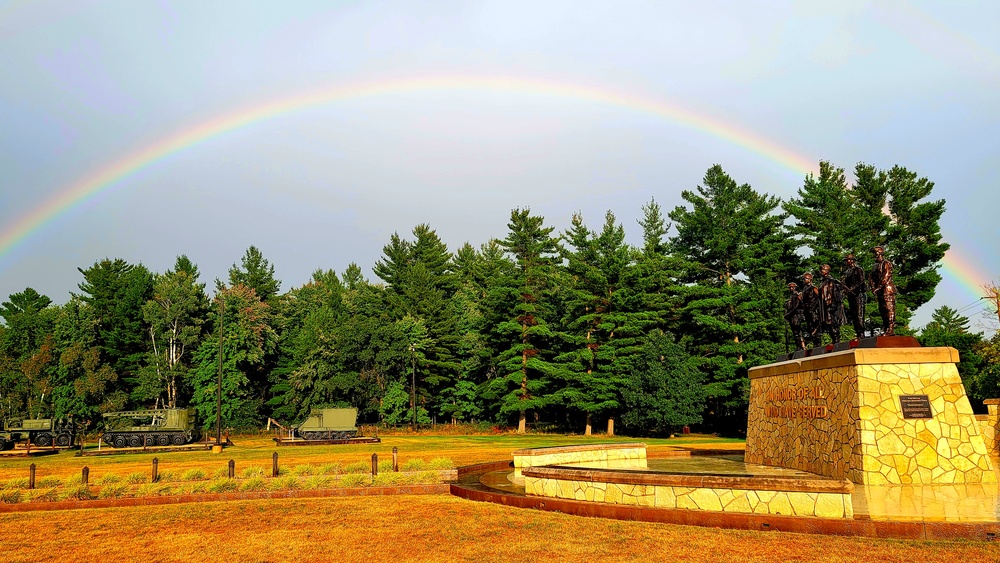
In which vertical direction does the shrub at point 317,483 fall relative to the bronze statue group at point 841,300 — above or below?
below

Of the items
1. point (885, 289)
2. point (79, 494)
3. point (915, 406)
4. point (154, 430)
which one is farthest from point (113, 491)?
point (154, 430)

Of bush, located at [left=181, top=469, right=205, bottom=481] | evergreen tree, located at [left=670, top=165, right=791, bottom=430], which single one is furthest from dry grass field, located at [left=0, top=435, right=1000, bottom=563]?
evergreen tree, located at [left=670, top=165, right=791, bottom=430]

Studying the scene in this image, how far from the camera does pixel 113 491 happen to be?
15734 millimetres

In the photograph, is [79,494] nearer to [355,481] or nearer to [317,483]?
[317,483]

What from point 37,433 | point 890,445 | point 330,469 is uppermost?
point 890,445

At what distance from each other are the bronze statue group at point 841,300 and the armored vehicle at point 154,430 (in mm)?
31671

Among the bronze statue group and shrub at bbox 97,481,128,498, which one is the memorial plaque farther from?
shrub at bbox 97,481,128,498

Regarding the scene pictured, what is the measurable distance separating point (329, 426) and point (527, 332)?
17.2 meters

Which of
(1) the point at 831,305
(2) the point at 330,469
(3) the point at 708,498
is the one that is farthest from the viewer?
(2) the point at 330,469

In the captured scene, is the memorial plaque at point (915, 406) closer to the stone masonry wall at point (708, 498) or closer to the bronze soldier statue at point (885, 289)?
the bronze soldier statue at point (885, 289)

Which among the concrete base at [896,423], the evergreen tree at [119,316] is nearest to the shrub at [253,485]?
the concrete base at [896,423]

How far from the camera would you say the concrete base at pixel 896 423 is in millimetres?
13164

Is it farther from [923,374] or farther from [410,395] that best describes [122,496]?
[410,395]

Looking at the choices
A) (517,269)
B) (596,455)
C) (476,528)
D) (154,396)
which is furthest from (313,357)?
(476,528)
